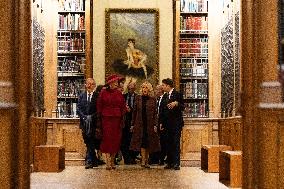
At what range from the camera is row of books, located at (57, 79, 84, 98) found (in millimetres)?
11789

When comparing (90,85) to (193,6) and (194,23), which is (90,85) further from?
(193,6)

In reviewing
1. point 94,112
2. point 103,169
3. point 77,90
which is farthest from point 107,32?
point 103,169

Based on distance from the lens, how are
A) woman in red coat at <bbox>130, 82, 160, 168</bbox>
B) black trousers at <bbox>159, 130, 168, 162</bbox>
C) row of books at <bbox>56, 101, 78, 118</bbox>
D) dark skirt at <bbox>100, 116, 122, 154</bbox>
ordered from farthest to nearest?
row of books at <bbox>56, 101, 78, 118</bbox>, black trousers at <bbox>159, 130, 168, 162</bbox>, woman in red coat at <bbox>130, 82, 160, 168</bbox>, dark skirt at <bbox>100, 116, 122, 154</bbox>

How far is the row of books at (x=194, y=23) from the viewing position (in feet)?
38.9

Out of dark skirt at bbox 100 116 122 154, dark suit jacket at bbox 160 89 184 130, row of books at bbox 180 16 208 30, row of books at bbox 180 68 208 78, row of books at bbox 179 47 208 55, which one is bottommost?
dark skirt at bbox 100 116 122 154

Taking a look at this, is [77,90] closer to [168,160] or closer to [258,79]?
[168,160]

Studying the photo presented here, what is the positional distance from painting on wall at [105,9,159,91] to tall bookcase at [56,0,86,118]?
1.54ft

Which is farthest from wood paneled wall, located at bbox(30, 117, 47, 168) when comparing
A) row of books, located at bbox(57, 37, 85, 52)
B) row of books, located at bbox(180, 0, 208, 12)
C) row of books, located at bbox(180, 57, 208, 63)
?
row of books, located at bbox(180, 0, 208, 12)

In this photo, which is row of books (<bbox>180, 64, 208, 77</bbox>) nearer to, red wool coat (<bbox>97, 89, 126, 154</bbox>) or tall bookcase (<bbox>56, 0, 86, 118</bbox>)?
tall bookcase (<bbox>56, 0, 86, 118</bbox>)

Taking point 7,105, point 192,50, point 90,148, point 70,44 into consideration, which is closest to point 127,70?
point 70,44

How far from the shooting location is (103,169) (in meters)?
10.4

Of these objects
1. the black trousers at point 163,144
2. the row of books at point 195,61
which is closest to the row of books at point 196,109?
the row of books at point 195,61

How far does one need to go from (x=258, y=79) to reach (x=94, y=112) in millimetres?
5991

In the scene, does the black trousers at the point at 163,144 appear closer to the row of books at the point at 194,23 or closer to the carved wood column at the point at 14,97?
the row of books at the point at 194,23
